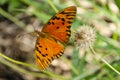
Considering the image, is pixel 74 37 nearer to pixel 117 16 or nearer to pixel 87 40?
pixel 87 40

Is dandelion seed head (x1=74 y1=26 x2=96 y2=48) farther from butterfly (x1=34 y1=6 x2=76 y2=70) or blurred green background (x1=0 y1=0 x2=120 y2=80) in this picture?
blurred green background (x1=0 y1=0 x2=120 y2=80)

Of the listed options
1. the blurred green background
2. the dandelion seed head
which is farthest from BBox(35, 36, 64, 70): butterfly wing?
the blurred green background

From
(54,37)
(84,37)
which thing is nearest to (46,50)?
(54,37)

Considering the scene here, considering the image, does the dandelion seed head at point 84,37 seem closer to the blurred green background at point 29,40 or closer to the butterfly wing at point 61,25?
the butterfly wing at point 61,25

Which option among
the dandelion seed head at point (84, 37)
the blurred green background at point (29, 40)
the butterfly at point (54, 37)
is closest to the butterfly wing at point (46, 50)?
the butterfly at point (54, 37)

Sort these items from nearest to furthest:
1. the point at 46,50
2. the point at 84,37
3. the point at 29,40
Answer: the point at 46,50
the point at 84,37
the point at 29,40

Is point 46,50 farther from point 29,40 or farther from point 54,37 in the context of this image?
point 29,40
